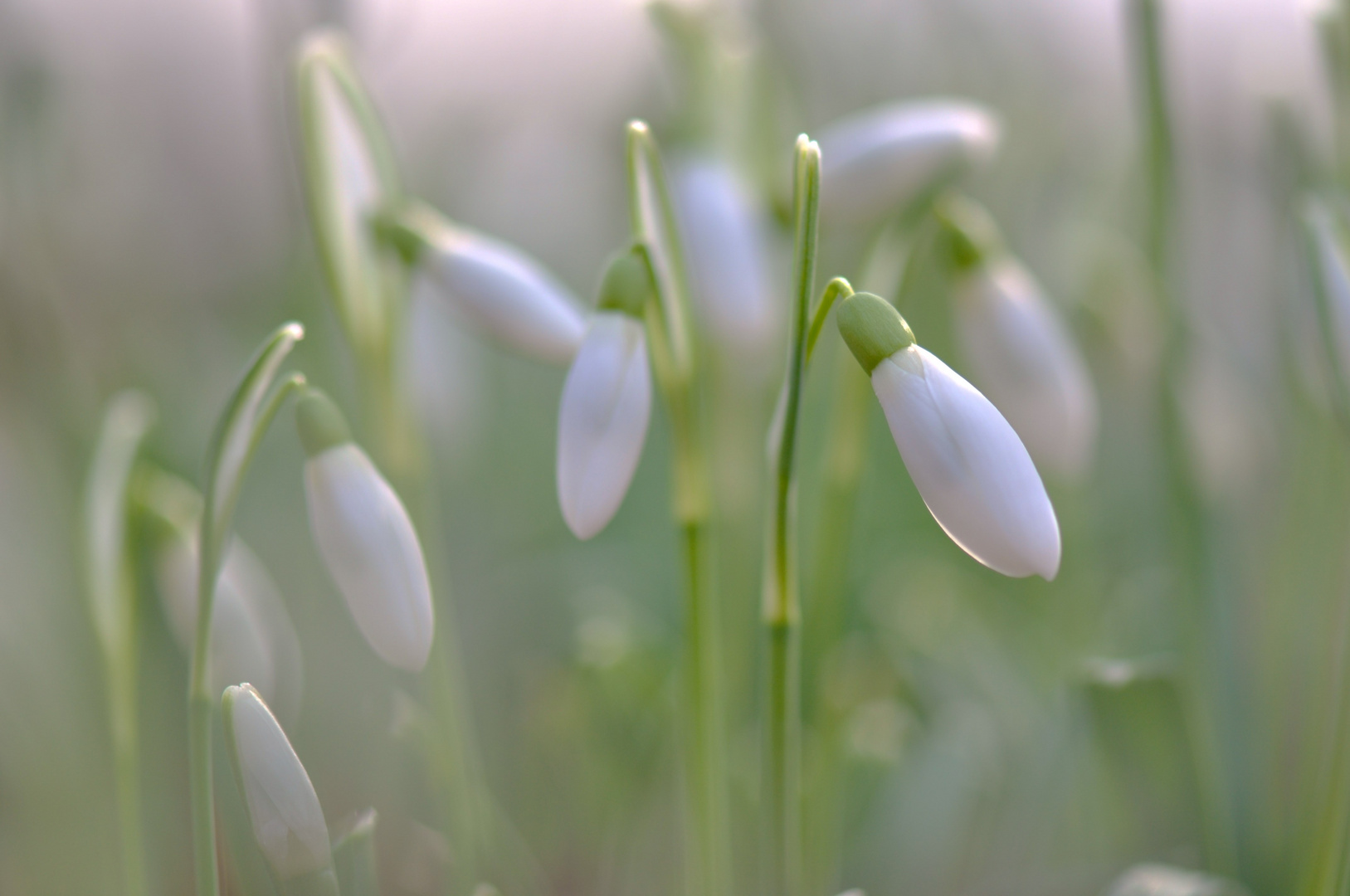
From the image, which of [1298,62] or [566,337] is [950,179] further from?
[1298,62]

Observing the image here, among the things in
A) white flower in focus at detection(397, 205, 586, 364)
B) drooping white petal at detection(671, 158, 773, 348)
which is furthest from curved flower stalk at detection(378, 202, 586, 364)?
drooping white petal at detection(671, 158, 773, 348)

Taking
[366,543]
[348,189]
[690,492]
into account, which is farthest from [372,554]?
[348,189]

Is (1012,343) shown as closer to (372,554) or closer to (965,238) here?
(965,238)

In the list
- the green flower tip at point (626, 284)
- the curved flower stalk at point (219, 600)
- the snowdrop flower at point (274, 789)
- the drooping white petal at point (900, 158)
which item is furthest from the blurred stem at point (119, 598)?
the drooping white petal at point (900, 158)

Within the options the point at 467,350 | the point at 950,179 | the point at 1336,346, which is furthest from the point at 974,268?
the point at 467,350

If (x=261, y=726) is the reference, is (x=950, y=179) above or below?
above

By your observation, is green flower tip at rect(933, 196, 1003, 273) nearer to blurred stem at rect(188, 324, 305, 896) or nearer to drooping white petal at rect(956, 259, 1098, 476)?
drooping white petal at rect(956, 259, 1098, 476)
